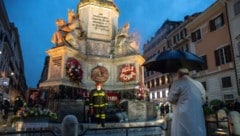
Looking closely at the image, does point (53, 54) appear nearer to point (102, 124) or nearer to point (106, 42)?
point (106, 42)

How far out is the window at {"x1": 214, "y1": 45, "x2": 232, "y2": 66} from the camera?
1142 inches

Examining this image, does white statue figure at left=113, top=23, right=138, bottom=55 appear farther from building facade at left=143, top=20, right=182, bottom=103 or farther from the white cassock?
building facade at left=143, top=20, right=182, bottom=103

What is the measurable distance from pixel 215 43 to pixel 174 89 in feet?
96.5

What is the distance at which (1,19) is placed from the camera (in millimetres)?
47000

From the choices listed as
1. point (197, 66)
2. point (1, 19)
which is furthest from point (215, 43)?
point (1, 19)

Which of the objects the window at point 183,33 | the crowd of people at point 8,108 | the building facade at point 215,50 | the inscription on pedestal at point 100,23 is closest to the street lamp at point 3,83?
the crowd of people at point 8,108

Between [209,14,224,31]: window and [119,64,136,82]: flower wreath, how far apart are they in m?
19.8

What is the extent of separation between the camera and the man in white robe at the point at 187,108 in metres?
4.58

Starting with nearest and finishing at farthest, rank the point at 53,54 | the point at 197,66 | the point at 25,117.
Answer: the point at 197,66, the point at 25,117, the point at 53,54

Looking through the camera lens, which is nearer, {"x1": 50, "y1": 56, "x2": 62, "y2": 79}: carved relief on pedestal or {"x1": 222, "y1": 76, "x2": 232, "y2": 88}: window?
{"x1": 50, "y1": 56, "x2": 62, "y2": 79}: carved relief on pedestal

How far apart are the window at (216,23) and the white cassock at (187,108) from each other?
1130 inches

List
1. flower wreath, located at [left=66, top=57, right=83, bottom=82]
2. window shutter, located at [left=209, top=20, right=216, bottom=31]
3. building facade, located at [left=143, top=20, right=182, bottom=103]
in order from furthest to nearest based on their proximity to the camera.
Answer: building facade, located at [left=143, top=20, right=182, bottom=103]
window shutter, located at [left=209, top=20, right=216, bottom=31]
flower wreath, located at [left=66, top=57, right=83, bottom=82]

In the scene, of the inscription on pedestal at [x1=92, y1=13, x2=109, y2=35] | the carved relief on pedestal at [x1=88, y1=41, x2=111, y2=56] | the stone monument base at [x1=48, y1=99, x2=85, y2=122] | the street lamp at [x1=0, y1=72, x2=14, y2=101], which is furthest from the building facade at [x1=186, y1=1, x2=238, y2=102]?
the street lamp at [x1=0, y1=72, x2=14, y2=101]

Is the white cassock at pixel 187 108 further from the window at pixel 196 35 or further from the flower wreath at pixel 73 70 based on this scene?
the window at pixel 196 35
